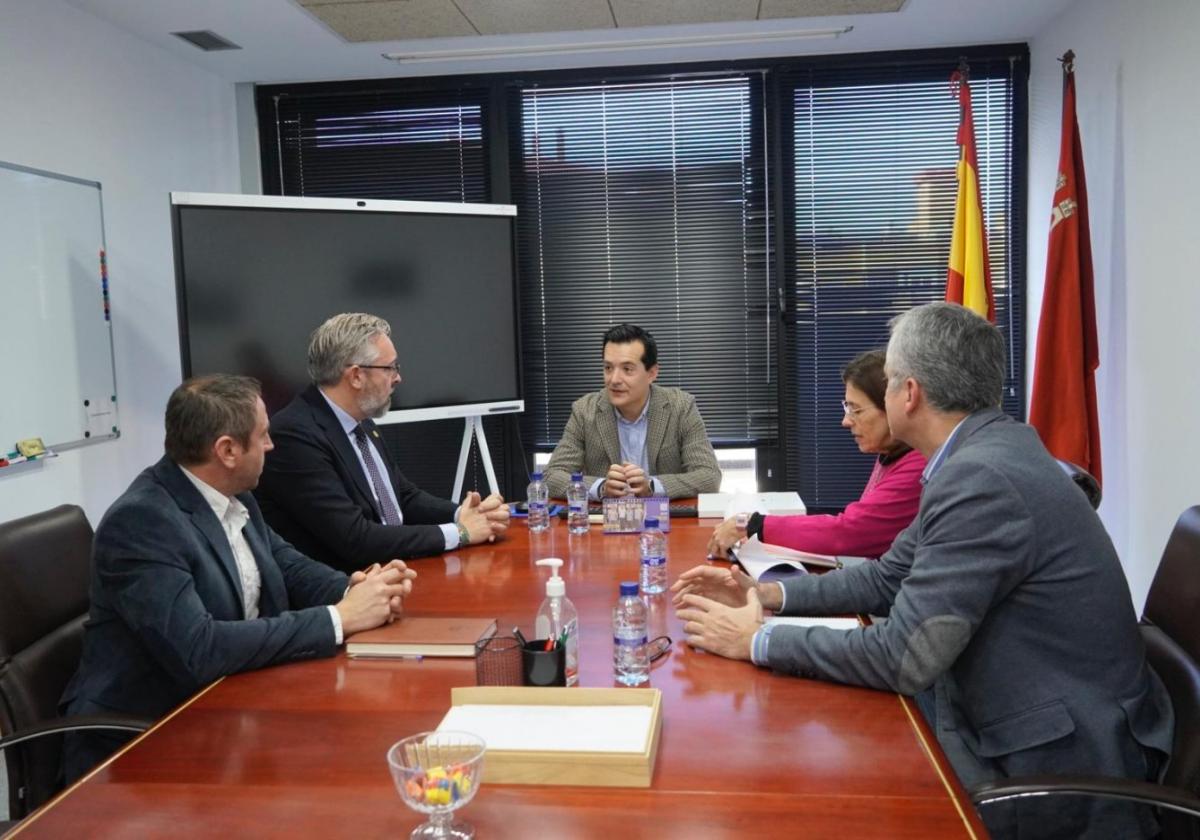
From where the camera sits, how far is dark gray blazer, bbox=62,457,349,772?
1781 millimetres

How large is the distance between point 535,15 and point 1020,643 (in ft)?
10.8

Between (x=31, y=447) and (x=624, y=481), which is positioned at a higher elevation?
(x=31, y=447)

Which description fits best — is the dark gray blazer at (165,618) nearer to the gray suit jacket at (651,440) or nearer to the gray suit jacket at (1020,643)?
the gray suit jacket at (1020,643)

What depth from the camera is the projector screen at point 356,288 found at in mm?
3830

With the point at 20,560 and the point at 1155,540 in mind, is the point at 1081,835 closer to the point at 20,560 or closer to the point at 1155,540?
the point at 20,560

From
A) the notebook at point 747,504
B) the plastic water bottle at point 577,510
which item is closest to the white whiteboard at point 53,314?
the plastic water bottle at point 577,510

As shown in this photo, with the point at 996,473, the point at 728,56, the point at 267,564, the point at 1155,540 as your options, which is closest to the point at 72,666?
the point at 267,564

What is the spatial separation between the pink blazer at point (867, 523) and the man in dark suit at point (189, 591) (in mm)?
1032

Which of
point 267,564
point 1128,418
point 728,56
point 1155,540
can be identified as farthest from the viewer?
point 728,56

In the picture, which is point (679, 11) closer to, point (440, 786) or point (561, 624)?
point (561, 624)

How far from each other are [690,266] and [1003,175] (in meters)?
1.62

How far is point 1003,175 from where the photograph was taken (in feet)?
16.0

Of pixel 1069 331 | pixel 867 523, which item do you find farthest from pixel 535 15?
pixel 867 523

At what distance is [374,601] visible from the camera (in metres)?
→ 1.97
